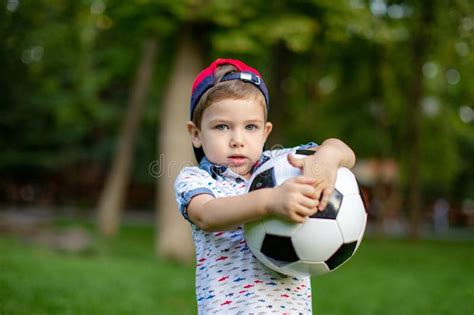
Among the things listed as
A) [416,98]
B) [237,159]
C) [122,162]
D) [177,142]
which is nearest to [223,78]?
[237,159]

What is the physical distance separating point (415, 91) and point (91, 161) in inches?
713

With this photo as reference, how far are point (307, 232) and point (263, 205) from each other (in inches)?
8.3

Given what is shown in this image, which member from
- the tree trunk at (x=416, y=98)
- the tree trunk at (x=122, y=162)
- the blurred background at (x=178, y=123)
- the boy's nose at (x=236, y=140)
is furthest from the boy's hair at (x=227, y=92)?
the tree trunk at (x=416, y=98)

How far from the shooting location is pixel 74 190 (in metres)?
28.5

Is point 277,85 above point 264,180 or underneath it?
above

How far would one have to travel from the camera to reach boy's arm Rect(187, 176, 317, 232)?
185 centimetres

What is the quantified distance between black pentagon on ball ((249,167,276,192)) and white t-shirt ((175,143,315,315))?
189mm

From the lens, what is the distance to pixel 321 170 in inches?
78.3

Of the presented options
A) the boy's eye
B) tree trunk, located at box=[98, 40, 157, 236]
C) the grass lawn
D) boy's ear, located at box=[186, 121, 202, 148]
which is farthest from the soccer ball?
tree trunk, located at box=[98, 40, 157, 236]

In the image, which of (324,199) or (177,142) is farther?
(177,142)

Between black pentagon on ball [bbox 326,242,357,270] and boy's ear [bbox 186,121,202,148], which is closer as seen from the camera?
black pentagon on ball [bbox 326,242,357,270]

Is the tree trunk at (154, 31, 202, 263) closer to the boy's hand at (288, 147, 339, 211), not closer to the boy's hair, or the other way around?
the boy's hair

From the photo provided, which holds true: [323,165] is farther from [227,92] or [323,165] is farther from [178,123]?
[178,123]

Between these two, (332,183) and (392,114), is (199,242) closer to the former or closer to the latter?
(332,183)
